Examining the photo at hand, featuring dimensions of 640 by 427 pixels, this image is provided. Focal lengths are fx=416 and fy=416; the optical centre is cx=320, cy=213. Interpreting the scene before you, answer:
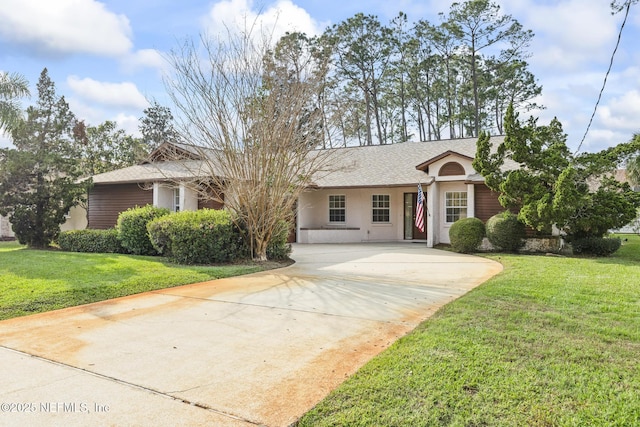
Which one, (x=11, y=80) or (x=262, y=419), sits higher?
(x=11, y=80)

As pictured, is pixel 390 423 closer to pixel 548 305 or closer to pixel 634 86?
pixel 548 305

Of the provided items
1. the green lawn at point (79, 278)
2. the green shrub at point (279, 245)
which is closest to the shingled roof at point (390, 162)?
the green shrub at point (279, 245)

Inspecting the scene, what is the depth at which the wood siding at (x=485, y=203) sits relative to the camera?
15.4 meters

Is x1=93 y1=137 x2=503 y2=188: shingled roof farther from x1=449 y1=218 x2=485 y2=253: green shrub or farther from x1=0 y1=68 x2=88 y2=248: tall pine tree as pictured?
x1=0 y1=68 x2=88 y2=248: tall pine tree

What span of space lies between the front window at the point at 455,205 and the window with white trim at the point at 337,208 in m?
4.86

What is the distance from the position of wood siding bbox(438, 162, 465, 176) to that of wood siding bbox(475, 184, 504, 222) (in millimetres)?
858

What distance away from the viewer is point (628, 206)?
462 inches

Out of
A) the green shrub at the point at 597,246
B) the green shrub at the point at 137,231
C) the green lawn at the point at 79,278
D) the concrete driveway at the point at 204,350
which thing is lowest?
the concrete driveway at the point at 204,350

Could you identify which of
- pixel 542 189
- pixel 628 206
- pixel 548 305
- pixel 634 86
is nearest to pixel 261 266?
pixel 548 305

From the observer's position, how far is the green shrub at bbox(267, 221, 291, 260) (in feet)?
37.1

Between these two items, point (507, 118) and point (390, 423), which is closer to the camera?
point (390, 423)

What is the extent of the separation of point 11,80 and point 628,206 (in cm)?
2221

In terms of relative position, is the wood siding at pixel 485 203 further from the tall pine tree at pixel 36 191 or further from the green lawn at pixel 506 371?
the tall pine tree at pixel 36 191

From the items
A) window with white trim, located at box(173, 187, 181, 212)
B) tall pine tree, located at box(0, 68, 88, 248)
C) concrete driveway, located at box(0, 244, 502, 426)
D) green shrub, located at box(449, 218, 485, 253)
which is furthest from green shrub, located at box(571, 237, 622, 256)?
tall pine tree, located at box(0, 68, 88, 248)
